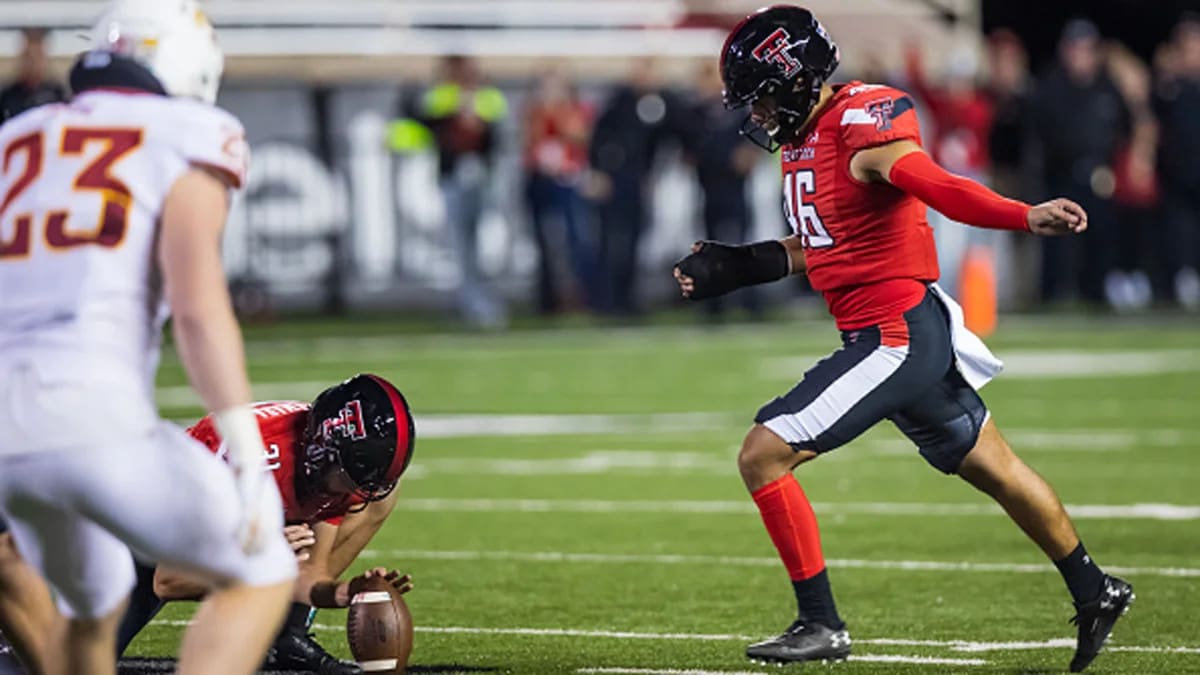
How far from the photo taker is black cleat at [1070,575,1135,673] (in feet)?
19.2

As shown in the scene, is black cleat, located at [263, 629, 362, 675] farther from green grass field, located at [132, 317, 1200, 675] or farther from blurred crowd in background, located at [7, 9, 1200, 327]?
blurred crowd in background, located at [7, 9, 1200, 327]

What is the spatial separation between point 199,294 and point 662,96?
15.6 meters

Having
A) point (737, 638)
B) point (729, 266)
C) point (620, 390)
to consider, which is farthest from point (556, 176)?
point (737, 638)

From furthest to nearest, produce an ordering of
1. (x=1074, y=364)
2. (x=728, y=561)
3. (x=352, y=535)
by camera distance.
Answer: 1. (x=1074, y=364)
2. (x=728, y=561)
3. (x=352, y=535)

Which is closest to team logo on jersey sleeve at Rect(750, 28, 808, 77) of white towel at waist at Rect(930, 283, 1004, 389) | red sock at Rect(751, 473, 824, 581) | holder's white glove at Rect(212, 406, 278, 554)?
white towel at waist at Rect(930, 283, 1004, 389)

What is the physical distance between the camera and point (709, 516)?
9070mm

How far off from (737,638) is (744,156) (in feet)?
41.8

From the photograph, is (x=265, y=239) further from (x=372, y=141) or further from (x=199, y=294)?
(x=199, y=294)

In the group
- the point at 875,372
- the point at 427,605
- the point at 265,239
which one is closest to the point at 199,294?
the point at 875,372

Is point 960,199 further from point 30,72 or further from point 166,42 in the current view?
point 30,72

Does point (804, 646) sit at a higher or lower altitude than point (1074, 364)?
higher

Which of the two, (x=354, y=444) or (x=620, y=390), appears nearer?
(x=354, y=444)

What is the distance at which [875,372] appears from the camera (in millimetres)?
6043

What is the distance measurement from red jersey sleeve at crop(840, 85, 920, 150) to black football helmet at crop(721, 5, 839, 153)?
5.0 inches
